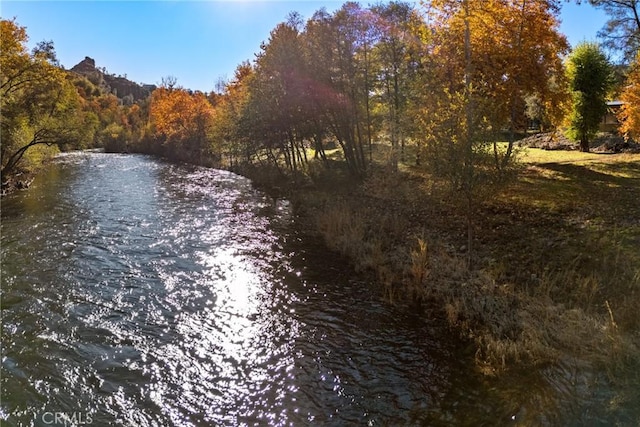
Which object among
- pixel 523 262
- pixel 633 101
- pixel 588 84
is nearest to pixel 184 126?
pixel 588 84

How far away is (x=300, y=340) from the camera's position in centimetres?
1094

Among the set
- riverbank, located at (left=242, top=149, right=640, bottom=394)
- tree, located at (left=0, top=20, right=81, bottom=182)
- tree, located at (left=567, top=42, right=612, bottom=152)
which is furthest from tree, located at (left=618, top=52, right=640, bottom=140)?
tree, located at (left=0, top=20, right=81, bottom=182)

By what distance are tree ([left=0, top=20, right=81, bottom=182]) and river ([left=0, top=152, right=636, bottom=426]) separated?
18.2m

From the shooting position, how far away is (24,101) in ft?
120

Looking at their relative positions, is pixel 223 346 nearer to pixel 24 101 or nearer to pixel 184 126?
pixel 24 101

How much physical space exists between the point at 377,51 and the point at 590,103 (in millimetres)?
21659

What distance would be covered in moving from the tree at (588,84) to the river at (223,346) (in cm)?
3148

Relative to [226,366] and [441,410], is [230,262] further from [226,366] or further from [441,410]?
[441,410]

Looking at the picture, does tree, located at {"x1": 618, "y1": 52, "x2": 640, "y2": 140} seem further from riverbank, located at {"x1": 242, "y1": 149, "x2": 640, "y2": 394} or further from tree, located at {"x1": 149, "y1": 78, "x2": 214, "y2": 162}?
tree, located at {"x1": 149, "y1": 78, "x2": 214, "y2": 162}

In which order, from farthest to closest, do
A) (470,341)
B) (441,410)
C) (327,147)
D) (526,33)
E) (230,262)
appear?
1. (327,147)
2. (526,33)
3. (230,262)
4. (470,341)
5. (441,410)

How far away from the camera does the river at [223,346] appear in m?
8.05

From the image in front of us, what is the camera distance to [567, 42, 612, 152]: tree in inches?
1407

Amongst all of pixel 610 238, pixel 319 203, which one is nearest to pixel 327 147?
pixel 319 203

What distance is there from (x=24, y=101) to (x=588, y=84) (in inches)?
2054
